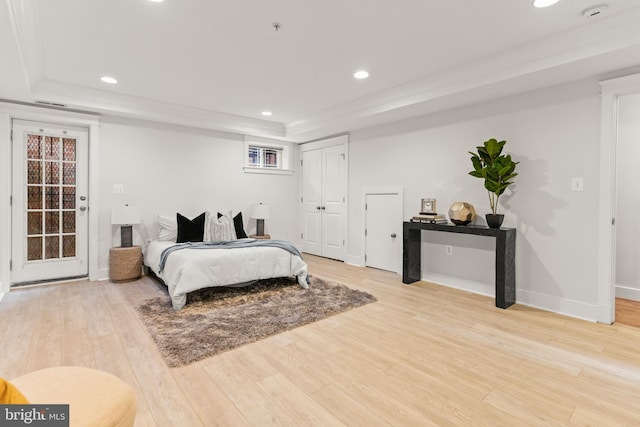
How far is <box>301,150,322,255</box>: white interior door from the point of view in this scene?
6105 mm

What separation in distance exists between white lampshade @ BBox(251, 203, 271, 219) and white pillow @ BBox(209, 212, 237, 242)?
2.14 feet

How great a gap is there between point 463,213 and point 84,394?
11.9 ft

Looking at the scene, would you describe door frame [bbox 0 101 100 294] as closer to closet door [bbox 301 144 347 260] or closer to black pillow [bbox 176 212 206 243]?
black pillow [bbox 176 212 206 243]

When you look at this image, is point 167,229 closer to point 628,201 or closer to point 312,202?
point 312,202

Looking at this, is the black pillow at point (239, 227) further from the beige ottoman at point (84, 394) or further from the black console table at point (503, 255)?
the beige ottoman at point (84, 394)

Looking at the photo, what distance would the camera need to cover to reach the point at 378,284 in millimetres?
4234

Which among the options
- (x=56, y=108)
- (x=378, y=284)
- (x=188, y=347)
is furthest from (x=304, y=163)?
(x=188, y=347)

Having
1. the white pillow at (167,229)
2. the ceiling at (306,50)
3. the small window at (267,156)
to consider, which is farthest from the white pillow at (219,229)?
the ceiling at (306,50)

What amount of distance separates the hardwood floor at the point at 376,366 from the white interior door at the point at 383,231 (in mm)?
1498

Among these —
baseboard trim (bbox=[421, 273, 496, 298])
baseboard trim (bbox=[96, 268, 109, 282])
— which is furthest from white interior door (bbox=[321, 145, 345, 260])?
baseboard trim (bbox=[96, 268, 109, 282])

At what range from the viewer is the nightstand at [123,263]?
4.23 metres

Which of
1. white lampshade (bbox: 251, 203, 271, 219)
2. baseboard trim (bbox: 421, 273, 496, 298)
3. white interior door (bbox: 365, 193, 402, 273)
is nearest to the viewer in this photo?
baseboard trim (bbox: 421, 273, 496, 298)

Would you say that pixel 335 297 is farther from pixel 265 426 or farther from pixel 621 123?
pixel 621 123

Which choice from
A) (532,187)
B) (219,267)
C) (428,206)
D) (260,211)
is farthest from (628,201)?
(260,211)
